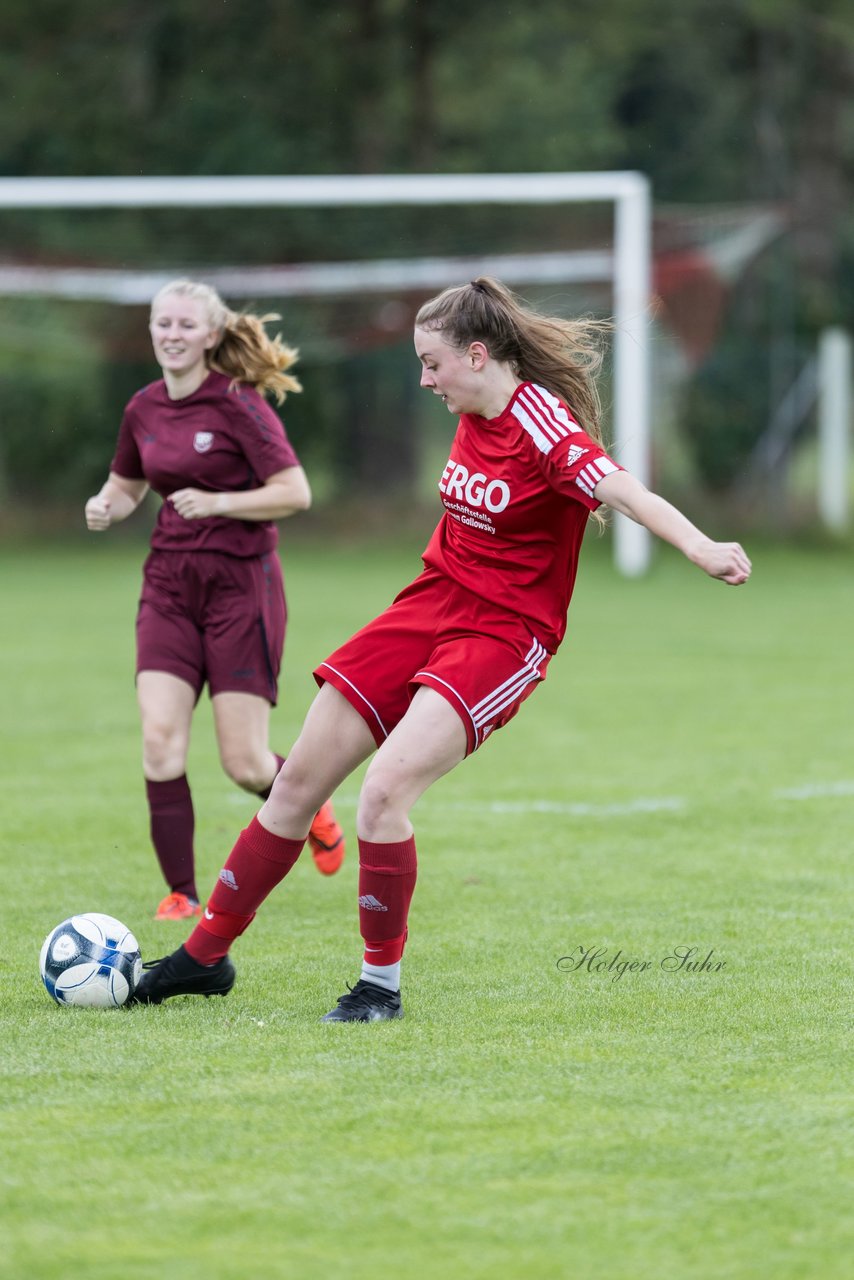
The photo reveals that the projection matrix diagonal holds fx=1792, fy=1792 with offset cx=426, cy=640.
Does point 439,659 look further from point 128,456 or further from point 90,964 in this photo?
point 128,456

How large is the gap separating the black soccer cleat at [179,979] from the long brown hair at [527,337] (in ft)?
5.68

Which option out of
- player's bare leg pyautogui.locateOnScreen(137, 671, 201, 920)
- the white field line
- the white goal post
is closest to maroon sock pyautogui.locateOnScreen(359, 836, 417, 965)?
player's bare leg pyautogui.locateOnScreen(137, 671, 201, 920)

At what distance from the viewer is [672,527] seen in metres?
4.13

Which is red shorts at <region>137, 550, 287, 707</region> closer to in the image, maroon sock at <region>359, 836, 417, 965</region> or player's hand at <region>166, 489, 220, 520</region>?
player's hand at <region>166, 489, 220, 520</region>

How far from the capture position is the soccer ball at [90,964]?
15.3ft

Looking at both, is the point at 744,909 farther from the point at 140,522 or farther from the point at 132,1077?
the point at 140,522

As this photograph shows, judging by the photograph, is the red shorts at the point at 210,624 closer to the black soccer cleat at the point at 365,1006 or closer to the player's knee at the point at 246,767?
the player's knee at the point at 246,767

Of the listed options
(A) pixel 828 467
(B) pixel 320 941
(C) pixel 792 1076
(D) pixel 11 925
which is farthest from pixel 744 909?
(A) pixel 828 467

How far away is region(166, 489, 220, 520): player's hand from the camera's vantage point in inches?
229

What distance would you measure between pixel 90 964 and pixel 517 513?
162 centimetres

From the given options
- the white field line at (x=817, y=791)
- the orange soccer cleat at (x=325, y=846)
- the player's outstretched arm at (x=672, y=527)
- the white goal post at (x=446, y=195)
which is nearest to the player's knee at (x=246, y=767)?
the orange soccer cleat at (x=325, y=846)

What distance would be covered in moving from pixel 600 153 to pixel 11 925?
26.8 metres

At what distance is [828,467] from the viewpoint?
2278 cm

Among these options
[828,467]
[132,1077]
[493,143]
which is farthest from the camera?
[493,143]
